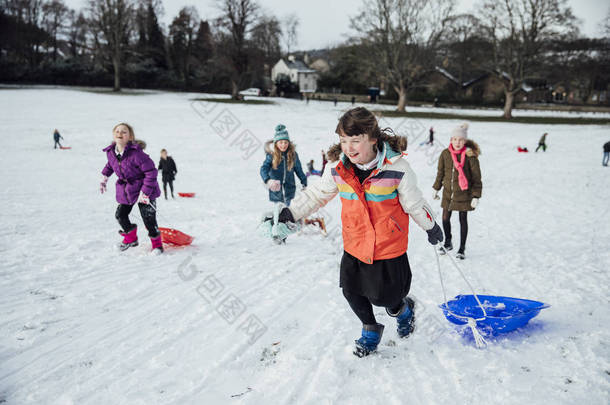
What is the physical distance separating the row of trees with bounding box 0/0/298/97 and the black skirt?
44464 millimetres

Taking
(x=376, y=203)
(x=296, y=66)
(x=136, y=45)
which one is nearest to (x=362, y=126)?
(x=376, y=203)

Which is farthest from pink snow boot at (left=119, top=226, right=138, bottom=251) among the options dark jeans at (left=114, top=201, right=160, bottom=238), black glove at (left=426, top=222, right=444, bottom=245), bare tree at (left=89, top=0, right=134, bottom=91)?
bare tree at (left=89, top=0, right=134, bottom=91)

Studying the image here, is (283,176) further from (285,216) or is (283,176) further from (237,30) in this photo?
(237,30)

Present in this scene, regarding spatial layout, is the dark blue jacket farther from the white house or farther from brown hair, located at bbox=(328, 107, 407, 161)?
the white house

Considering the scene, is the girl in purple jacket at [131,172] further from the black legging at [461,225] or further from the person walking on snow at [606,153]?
the person walking on snow at [606,153]

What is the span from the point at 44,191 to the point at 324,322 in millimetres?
9726

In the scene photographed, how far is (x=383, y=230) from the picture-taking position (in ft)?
8.50

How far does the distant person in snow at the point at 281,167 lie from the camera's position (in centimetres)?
557

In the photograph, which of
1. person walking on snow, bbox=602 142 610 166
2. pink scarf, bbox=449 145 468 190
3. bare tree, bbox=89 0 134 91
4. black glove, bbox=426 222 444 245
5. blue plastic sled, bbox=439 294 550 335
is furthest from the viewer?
bare tree, bbox=89 0 134 91

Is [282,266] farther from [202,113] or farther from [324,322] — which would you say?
[202,113]

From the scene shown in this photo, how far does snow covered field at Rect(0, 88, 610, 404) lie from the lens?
2682 millimetres

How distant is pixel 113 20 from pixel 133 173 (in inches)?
2072

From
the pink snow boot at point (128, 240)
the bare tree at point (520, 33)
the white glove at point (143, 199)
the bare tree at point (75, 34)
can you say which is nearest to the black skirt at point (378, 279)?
the white glove at point (143, 199)

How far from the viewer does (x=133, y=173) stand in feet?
16.1
